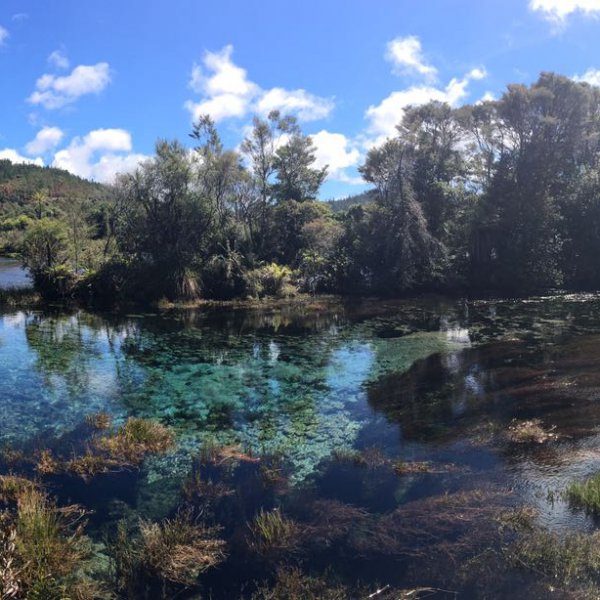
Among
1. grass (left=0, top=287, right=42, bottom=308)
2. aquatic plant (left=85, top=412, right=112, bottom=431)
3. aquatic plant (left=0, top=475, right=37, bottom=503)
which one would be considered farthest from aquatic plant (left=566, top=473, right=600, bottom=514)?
grass (left=0, top=287, right=42, bottom=308)

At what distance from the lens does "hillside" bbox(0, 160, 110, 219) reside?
348 feet

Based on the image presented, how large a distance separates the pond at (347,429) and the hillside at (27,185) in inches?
2929

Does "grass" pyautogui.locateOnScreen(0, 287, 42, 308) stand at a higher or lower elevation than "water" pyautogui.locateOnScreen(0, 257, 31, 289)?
lower

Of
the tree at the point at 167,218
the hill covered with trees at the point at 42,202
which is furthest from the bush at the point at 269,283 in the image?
the hill covered with trees at the point at 42,202

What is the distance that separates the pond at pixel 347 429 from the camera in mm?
7184

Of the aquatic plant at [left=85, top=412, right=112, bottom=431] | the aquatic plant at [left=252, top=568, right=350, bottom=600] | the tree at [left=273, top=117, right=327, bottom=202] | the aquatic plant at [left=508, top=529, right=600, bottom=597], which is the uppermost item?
the tree at [left=273, top=117, right=327, bottom=202]

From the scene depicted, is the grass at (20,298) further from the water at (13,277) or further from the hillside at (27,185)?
the hillside at (27,185)

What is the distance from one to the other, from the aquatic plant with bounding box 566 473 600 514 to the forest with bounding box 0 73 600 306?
3045cm

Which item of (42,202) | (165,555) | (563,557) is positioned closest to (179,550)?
(165,555)

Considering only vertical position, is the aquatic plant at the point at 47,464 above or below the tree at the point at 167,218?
below

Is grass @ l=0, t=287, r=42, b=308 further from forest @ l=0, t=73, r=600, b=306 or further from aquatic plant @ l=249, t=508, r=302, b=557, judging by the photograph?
aquatic plant @ l=249, t=508, r=302, b=557

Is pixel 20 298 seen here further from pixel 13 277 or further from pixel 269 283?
pixel 269 283

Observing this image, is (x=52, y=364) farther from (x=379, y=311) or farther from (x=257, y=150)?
(x=257, y=150)

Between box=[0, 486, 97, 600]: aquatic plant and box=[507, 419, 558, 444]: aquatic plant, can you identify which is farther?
box=[507, 419, 558, 444]: aquatic plant
